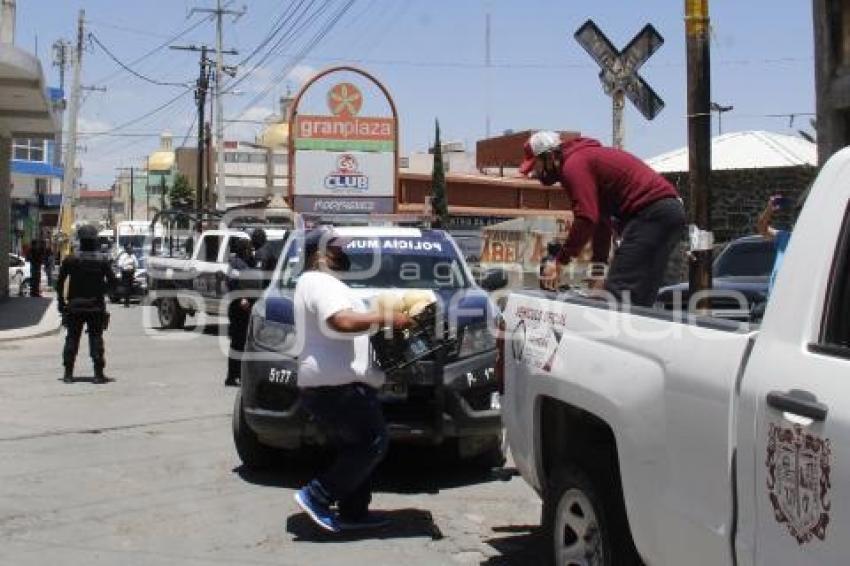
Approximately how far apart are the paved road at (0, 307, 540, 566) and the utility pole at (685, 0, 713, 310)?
2.88 meters

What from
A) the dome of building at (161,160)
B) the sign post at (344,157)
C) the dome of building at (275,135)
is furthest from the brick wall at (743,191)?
the dome of building at (161,160)

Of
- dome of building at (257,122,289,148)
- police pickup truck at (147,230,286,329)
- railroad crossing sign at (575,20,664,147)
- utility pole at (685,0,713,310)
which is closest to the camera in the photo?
utility pole at (685,0,713,310)

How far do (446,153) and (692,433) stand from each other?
60954 mm

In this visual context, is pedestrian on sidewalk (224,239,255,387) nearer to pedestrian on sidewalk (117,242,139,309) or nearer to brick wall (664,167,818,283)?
brick wall (664,167,818,283)

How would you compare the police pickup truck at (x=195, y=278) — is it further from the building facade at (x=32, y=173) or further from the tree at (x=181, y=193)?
the tree at (x=181, y=193)

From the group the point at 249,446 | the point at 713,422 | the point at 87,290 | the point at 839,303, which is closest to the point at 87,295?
the point at 87,290

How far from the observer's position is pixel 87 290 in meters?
12.3

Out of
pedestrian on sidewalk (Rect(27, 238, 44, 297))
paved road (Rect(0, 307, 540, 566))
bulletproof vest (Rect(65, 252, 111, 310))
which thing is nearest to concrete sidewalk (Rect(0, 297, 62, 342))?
pedestrian on sidewalk (Rect(27, 238, 44, 297))

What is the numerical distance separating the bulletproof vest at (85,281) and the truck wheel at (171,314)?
839 cm

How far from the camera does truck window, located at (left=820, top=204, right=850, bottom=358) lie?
2953 mm

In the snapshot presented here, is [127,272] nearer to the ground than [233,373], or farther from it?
farther from it

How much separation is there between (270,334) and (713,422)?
14.1ft

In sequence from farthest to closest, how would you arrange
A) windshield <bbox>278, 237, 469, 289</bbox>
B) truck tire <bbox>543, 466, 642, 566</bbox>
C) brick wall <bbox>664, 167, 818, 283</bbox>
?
brick wall <bbox>664, 167, 818, 283</bbox>, windshield <bbox>278, 237, 469, 289</bbox>, truck tire <bbox>543, 466, 642, 566</bbox>

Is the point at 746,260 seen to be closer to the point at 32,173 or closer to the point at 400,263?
the point at 400,263
